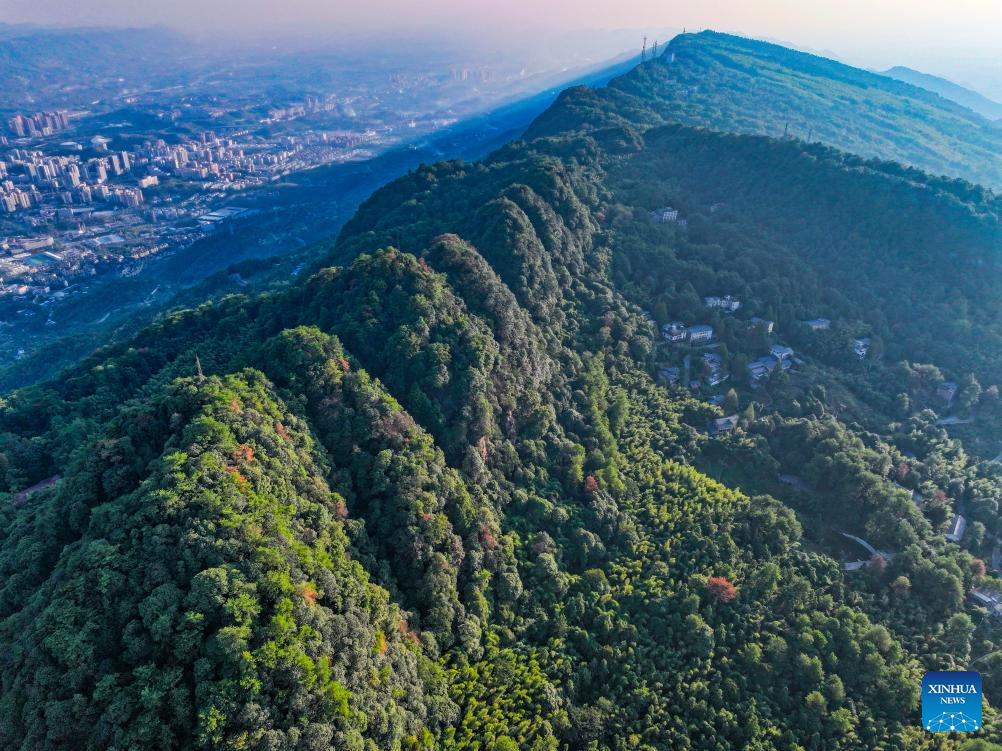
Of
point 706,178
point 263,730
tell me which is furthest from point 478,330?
point 706,178

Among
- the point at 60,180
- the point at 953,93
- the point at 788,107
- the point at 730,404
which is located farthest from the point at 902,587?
the point at 953,93

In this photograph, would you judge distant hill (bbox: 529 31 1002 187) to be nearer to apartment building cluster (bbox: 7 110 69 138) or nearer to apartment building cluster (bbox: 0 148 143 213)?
apartment building cluster (bbox: 0 148 143 213)

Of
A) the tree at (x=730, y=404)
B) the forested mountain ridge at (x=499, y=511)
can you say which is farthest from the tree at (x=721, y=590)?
the tree at (x=730, y=404)

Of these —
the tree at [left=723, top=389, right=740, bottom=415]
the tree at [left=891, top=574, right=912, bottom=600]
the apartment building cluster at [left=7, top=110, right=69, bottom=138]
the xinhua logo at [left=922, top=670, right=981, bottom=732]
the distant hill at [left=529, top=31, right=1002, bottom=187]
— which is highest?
the distant hill at [left=529, top=31, right=1002, bottom=187]

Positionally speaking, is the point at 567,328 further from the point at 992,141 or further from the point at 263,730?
the point at 992,141

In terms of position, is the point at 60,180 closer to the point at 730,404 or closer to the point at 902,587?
the point at 730,404

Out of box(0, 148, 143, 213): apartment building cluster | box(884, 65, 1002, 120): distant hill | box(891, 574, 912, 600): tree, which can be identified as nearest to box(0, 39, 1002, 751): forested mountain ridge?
box(891, 574, 912, 600): tree
